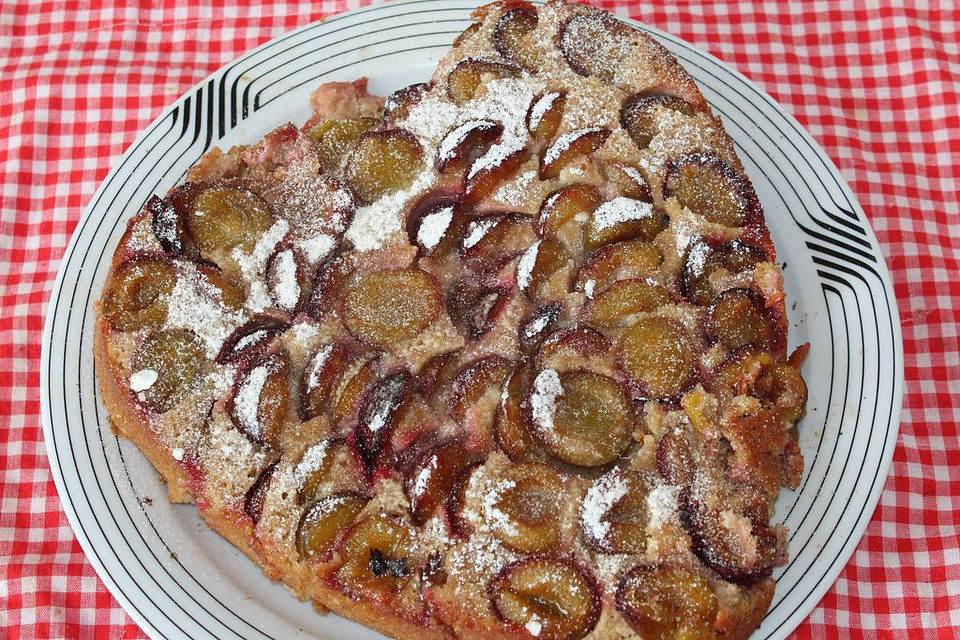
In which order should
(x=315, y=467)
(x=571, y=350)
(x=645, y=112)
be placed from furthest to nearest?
1. (x=645, y=112)
2. (x=571, y=350)
3. (x=315, y=467)

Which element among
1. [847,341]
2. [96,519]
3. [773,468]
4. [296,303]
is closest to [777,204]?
[847,341]

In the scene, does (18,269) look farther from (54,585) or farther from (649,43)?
(649,43)

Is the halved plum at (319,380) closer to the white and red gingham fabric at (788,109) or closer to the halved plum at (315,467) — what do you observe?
the halved plum at (315,467)

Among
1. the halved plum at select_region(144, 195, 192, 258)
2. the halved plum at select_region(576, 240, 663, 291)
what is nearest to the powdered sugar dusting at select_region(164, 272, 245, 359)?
the halved plum at select_region(144, 195, 192, 258)

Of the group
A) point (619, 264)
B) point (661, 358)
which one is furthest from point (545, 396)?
point (619, 264)

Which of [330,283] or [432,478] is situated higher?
[330,283]

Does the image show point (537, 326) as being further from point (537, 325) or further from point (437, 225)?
point (437, 225)
